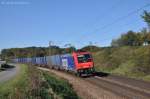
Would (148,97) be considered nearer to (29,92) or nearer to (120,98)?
(120,98)

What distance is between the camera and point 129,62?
53.7 metres

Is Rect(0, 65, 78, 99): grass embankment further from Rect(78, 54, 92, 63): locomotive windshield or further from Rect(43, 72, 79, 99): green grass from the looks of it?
Rect(78, 54, 92, 63): locomotive windshield

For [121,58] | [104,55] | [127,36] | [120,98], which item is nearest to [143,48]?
[121,58]

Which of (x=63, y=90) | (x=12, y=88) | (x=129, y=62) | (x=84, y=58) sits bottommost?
(x=63, y=90)

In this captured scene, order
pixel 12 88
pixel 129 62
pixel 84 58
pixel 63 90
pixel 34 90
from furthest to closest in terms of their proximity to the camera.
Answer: pixel 129 62, pixel 84 58, pixel 63 90, pixel 12 88, pixel 34 90

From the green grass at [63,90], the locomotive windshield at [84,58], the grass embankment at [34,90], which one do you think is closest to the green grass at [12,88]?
the grass embankment at [34,90]

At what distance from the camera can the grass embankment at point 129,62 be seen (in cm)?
4402

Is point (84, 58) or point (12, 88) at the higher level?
point (84, 58)

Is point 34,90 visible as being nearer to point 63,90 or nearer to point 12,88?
point 12,88

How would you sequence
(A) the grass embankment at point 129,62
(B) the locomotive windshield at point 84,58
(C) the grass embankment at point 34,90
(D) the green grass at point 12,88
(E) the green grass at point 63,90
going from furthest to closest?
(A) the grass embankment at point 129,62 → (B) the locomotive windshield at point 84,58 → (E) the green grass at point 63,90 → (D) the green grass at point 12,88 → (C) the grass embankment at point 34,90

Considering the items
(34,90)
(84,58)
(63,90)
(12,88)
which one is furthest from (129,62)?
(34,90)

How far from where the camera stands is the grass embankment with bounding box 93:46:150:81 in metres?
44.0

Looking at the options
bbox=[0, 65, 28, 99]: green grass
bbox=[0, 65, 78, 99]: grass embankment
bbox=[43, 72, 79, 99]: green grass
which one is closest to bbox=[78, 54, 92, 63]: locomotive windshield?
bbox=[43, 72, 79, 99]: green grass

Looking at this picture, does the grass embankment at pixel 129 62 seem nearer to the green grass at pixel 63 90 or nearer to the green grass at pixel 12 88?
the green grass at pixel 63 90
